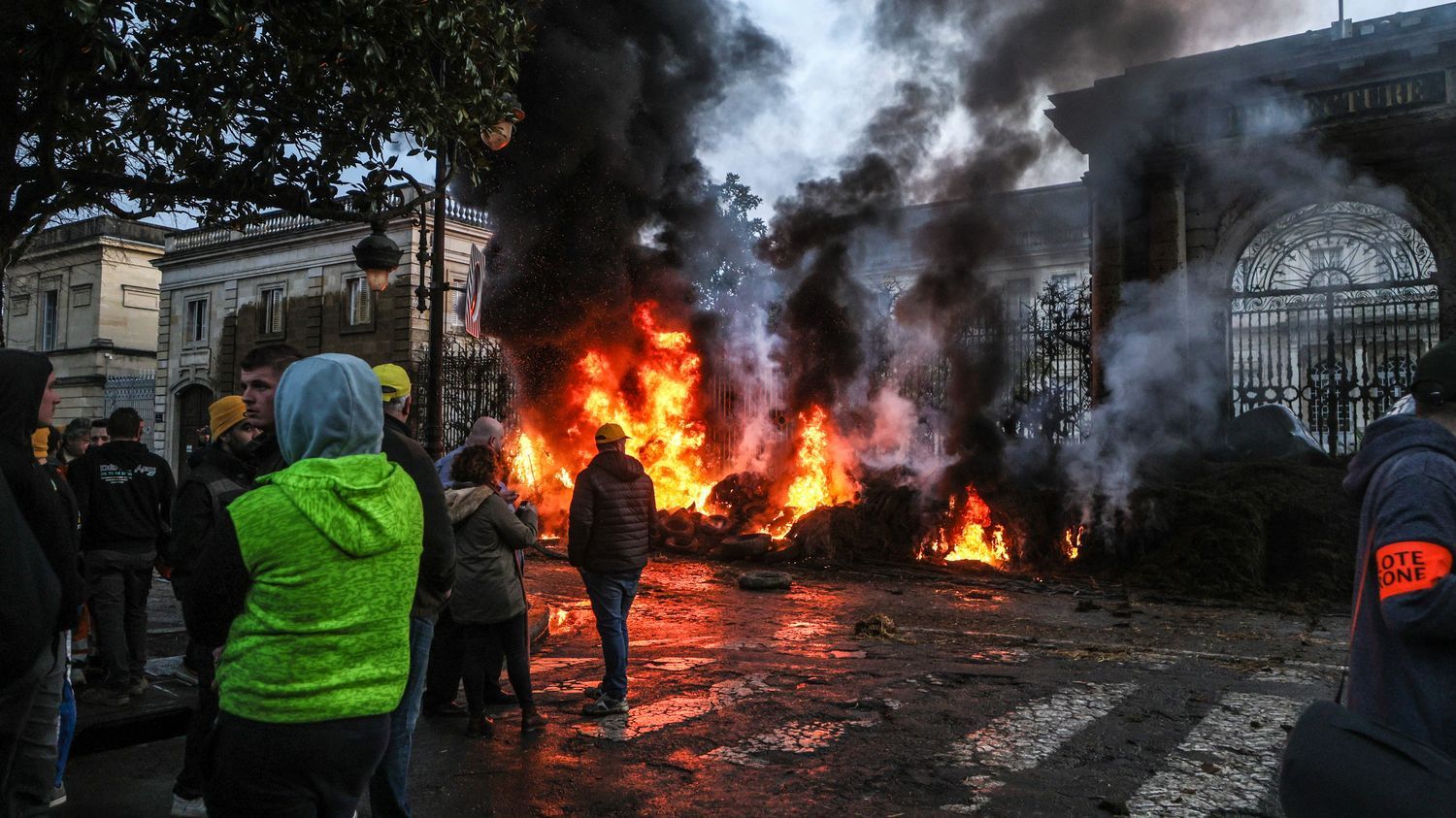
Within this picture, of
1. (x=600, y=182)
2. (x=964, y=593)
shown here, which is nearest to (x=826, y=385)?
(x=600, y=182)

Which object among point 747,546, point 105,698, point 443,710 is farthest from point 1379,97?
point 105,698

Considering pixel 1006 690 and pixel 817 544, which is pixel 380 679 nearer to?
pixel 1006 690

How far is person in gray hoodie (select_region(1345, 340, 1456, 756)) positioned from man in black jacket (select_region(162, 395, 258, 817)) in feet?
11.8

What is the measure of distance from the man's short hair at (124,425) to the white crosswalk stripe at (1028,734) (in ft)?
18.4

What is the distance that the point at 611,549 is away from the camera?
5.91m

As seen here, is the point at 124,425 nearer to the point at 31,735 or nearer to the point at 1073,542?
the point at 31,735

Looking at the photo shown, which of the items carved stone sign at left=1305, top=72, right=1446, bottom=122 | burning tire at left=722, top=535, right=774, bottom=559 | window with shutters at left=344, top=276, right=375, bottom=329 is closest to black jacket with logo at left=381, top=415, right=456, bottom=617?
burning tire at left=722, top=535, right=774, bottom=559

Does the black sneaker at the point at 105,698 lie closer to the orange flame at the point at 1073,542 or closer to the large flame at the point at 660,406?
the orange flame at the point at 1073,542

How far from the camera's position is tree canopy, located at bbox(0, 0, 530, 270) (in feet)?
18.4

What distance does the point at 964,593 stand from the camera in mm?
11281

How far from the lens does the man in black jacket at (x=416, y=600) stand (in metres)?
3.48

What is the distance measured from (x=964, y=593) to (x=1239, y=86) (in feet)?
33.1

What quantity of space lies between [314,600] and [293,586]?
59 millimetres

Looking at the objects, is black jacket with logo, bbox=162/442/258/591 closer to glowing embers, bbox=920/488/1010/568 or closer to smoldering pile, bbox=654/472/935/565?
smoldering pile, bbox=654/472/935/565
